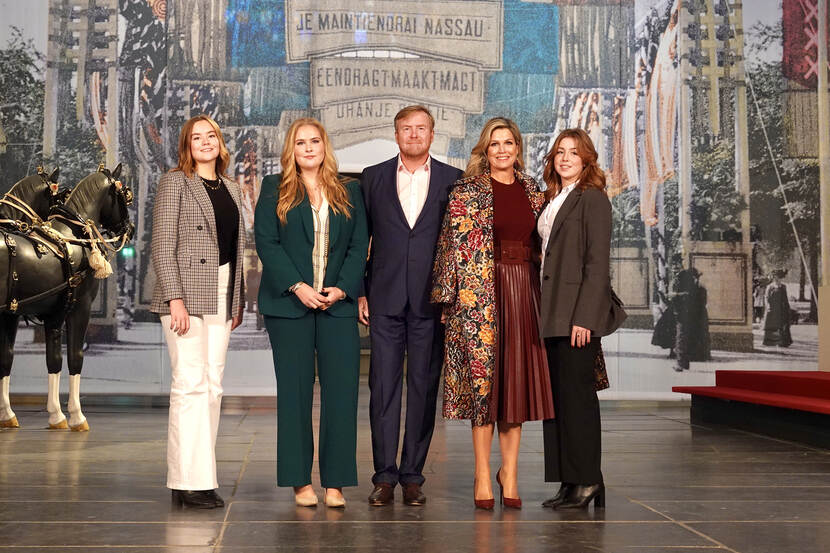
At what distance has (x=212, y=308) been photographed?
3688 millimetres

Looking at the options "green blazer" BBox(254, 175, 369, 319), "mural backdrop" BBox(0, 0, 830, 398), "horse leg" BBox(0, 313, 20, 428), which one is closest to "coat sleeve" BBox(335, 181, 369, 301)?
"green blazer" BBox(254, 175, 369, 319)

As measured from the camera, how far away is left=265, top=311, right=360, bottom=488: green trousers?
3686mm

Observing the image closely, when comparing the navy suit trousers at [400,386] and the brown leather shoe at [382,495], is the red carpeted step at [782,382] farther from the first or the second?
the brown leather shoe at [382,495]

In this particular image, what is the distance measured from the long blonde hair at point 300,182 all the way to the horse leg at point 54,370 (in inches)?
138

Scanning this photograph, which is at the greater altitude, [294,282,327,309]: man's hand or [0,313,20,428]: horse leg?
[294,282,327,309]: man's hand

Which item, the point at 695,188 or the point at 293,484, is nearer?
the point at 293,484

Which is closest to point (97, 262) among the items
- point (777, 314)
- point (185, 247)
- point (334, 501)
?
point (185, 247)

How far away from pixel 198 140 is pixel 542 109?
5675mm

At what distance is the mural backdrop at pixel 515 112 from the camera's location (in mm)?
8711

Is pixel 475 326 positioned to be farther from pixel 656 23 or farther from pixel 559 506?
pixel 656 23

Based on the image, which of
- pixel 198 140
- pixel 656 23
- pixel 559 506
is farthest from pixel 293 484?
pixel 656 23

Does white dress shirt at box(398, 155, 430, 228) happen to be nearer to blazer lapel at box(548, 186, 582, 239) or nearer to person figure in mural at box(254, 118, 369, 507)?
person figure in mural at box(254, 118, 369, 507)

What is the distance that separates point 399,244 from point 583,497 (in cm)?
115

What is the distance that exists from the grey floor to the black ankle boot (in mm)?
54
